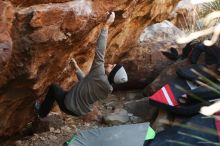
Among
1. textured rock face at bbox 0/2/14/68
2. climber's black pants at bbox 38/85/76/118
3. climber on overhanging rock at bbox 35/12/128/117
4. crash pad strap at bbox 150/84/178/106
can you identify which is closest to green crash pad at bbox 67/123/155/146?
climber on overhanging rock at bbox 35/12/128/117

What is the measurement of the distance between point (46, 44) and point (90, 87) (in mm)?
1204

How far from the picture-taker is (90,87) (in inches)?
232

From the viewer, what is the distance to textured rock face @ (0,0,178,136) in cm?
459

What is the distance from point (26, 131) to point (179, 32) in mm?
5107

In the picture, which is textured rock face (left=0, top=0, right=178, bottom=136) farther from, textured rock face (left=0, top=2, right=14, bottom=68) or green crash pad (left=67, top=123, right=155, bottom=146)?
green crash pad (left=67, top=123, right=155, bottom=146)

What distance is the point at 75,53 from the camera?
6.10 metres

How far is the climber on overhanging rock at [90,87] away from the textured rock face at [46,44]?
138mm

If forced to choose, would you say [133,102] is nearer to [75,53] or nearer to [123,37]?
[123,37]

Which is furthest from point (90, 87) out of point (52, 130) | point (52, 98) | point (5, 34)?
point (5, 34)

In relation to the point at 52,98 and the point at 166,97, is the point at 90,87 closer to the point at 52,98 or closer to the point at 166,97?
the point at 52,98

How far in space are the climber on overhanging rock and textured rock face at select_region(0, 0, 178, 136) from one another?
5.4 inches

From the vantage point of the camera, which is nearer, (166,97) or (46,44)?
(46,44)

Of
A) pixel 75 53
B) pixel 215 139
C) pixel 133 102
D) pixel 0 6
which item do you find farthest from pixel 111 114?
pixel 0 6

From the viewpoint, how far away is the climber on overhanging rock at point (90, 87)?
221 inches
